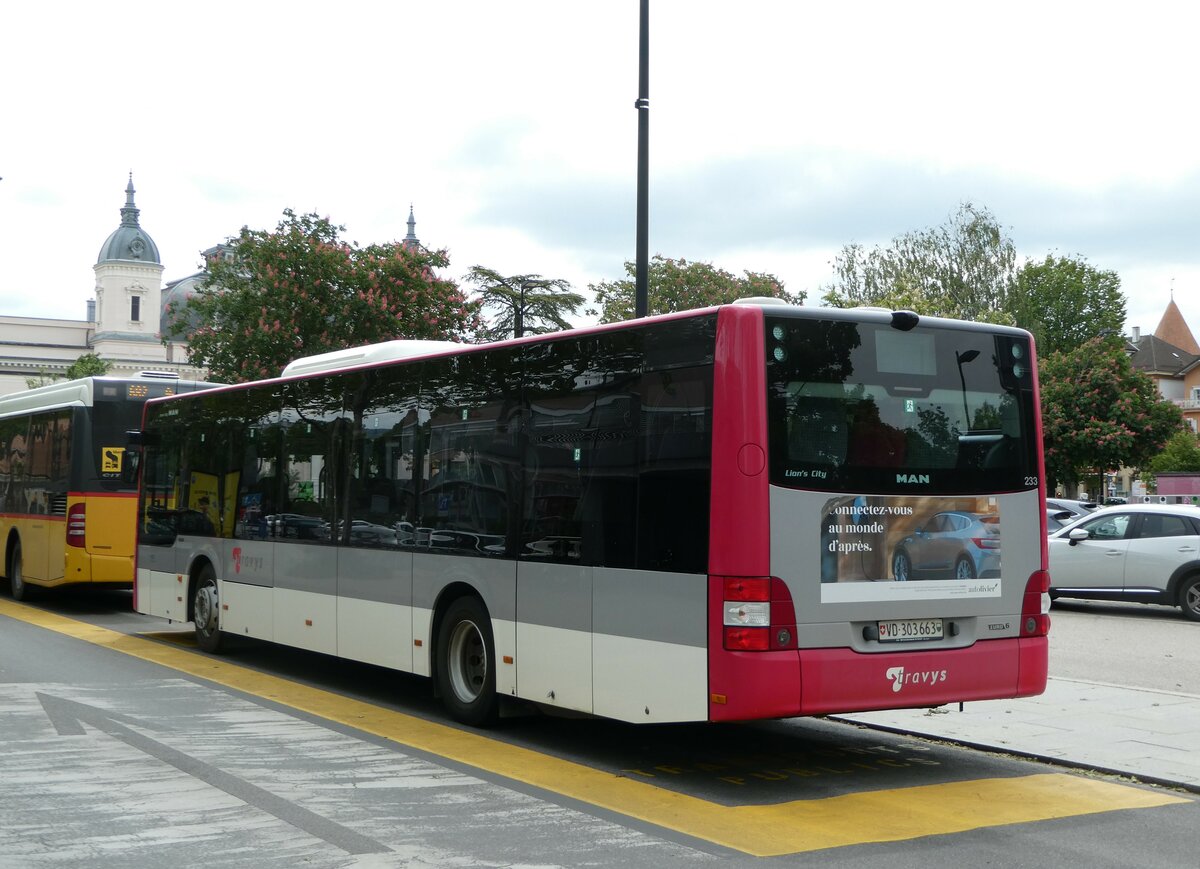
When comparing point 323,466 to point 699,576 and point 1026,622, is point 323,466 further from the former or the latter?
point 1026,622

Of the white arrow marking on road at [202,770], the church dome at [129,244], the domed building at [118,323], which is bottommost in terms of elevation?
the white arrow marking on road at [202,770]

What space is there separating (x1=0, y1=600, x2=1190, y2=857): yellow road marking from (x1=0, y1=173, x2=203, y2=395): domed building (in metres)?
124

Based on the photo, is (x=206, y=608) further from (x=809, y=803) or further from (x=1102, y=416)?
(x=1102, y=416)

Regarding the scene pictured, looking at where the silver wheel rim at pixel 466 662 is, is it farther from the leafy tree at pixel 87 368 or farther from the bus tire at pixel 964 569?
the leafy tree at pixel 87 368

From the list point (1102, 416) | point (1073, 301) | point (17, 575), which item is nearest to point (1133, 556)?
point (17, 575)

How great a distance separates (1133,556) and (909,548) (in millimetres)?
12657

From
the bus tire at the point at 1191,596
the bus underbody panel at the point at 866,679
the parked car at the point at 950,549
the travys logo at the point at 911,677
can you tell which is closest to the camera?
the bus underbody panel at the point at 866,679

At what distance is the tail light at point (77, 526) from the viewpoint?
1809 centimetres

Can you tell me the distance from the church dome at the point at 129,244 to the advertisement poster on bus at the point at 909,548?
13300 centimetres

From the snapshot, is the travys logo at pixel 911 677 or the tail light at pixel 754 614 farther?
the travys logo at pixel 911 677

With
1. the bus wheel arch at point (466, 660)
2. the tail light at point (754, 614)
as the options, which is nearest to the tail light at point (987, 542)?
the tail light at point (754, 614)

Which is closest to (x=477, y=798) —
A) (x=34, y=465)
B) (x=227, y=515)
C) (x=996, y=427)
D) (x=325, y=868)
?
(x=325, y=868)

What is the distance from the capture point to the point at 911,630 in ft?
26.3

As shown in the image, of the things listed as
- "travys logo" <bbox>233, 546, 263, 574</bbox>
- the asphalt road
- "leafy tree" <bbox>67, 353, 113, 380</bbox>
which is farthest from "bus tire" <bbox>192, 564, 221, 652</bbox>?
"leafy tree" <bbox>67, 353, 113, 380</bbox>
